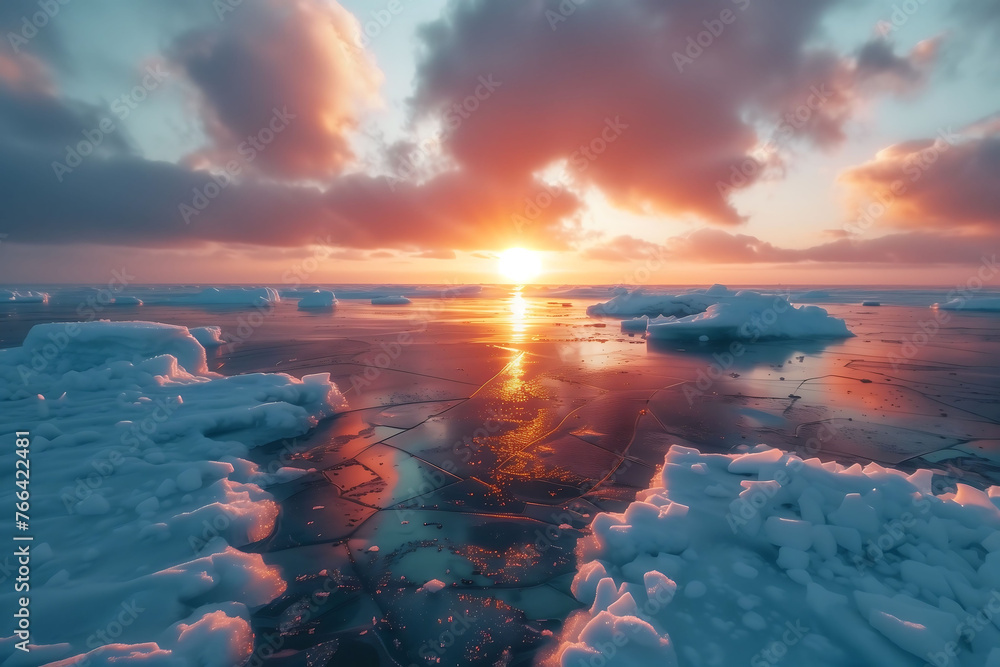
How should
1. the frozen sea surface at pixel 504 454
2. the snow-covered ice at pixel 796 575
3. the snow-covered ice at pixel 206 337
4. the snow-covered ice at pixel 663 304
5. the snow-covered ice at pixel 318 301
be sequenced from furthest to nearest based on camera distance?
the snow-covered ice at pixel 318 301
the snow-covered ice at pixel 663 304
the snow-covered ice at pixel 206 337
the frozen sea surface at pixel 504 454
the snow-covered ice at pixel 796 575

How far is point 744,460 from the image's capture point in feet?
11.5

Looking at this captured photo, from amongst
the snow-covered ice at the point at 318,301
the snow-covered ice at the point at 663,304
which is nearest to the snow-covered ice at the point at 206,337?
the snow-covered ice at the point at 318,301

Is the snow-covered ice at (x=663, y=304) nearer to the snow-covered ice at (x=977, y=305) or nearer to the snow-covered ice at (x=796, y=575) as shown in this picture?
the snow-covered ice at (x=796, y=575)

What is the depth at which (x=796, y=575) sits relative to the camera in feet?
7.93

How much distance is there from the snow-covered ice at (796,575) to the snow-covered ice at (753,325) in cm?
1130

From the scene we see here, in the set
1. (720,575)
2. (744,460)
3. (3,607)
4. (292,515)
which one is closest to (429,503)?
(292,515)

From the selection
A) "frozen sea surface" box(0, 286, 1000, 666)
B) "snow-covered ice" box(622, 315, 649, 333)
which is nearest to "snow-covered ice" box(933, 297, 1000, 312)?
"frozen sea surface" box(0, 286, 1000, 666)

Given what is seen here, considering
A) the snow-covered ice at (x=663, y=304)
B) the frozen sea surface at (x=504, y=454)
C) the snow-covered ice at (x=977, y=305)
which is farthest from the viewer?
the snow-covered ice at (x=977, y=305)

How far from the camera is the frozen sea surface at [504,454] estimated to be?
7.33 ft

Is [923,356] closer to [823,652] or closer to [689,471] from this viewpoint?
[689,471]

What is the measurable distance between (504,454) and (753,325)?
1281 centimetres

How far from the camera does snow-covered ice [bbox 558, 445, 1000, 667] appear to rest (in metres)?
2.00

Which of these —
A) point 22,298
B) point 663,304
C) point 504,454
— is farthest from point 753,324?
point 22,298

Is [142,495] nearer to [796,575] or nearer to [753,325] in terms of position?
Result: [796,575]
